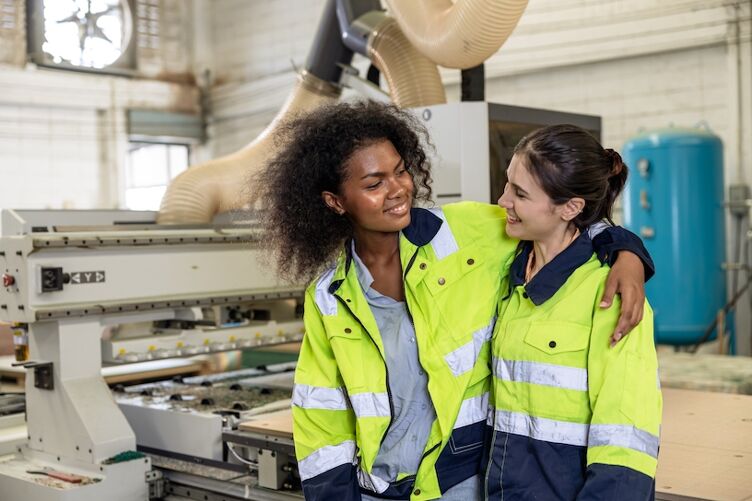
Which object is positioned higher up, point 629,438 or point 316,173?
point 316,173

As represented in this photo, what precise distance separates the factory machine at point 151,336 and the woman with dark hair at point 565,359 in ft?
3.56

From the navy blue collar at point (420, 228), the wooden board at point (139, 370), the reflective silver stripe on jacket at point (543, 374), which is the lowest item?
the wooden board at point (139, 370)

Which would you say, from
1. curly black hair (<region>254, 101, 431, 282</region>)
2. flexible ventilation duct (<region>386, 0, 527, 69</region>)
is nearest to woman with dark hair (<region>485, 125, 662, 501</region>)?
curly black hair (<region>254, 101, 431, 282</region>)

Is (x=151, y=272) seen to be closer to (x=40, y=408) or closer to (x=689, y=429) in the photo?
(x=40, y=408)

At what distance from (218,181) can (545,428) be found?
274 centimetres

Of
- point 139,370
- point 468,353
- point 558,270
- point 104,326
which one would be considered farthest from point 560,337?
point 139,370

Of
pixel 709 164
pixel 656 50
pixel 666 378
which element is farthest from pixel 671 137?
pixel 666 378

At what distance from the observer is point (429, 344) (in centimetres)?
161

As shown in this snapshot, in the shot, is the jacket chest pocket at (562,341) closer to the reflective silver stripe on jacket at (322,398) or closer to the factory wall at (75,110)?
the reflective silver stripe on jacket at (322,398)

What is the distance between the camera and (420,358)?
161 cm

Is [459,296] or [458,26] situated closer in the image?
[459,296]

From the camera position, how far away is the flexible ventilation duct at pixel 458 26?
2947 mm

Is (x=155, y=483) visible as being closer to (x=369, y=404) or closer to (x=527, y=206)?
(x=369, y=404)

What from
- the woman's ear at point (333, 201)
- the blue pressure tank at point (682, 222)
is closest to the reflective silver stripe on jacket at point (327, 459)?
the woman's ear at point (333, 201)
